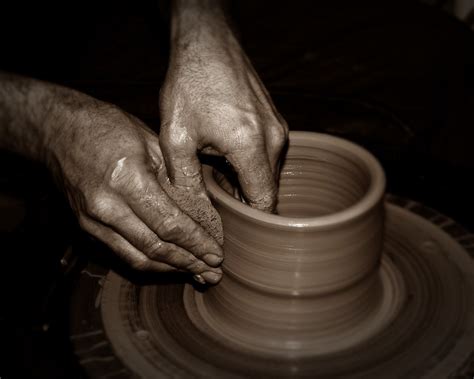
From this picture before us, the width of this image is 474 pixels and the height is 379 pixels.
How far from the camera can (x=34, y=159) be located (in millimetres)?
1231

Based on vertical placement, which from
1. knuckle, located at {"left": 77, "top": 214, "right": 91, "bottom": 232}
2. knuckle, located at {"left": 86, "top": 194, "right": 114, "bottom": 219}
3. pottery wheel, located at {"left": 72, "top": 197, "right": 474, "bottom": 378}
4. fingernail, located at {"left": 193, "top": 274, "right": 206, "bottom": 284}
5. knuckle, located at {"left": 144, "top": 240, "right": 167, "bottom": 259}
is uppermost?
knuckle, located at {"left": 86, "top": 194, "right": 114, "bottom": 219}

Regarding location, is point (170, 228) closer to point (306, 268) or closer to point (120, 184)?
point (120, 184)

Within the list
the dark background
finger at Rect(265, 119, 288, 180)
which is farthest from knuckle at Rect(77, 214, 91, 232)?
finger at Rect(265, 119, 288, 180)

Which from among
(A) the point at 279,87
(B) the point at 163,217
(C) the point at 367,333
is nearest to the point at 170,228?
(B) the point at 163,217

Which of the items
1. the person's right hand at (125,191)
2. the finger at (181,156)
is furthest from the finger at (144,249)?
the finger at (181,156)

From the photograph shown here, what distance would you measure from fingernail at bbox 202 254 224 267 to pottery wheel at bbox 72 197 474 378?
0.49 ft

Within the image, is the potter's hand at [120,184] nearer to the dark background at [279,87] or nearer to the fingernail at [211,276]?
the fingernail at [211,276]

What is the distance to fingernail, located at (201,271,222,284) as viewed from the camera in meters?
1.10

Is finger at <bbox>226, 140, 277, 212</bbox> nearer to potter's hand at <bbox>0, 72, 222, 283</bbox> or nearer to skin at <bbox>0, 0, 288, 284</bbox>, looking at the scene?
skin at <bbox>0, 0, 288, 284</bbox>

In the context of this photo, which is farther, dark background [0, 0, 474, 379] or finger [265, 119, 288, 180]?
dark background [0, 0, 474, 379]

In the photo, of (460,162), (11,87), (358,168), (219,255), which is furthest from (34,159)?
(460,162)

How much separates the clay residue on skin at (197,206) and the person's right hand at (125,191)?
2 cm

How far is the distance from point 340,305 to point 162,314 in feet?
1.15

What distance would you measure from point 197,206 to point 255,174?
0.41 feet
